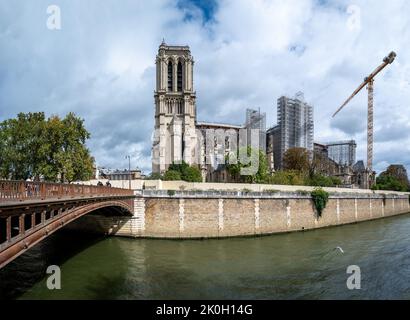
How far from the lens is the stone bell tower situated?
290 feet

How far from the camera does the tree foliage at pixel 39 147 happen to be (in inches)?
1447

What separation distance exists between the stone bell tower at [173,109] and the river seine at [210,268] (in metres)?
58.3

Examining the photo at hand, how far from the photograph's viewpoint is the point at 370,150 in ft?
325

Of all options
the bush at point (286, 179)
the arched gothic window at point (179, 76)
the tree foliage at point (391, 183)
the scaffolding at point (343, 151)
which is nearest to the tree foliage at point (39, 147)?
the bush at point (286, 179)

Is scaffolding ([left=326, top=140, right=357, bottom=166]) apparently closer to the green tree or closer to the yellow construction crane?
the yellow construction crane

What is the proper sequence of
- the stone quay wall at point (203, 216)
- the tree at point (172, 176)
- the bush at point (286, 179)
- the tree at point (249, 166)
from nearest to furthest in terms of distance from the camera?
the stone quay wall at point (203, 216)
the bush at point (286, 179)
the tree at point (249, 166)
the tree at point (172, 176)

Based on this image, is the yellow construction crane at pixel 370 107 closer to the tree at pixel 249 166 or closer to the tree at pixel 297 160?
the tree at pixel 297 160

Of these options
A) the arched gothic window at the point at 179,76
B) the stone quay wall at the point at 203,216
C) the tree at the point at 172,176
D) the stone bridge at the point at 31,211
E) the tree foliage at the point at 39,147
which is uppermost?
the arched gothic window at the point at 179,76

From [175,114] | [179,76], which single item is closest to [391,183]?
[175,114]

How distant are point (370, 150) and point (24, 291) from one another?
3967 inches

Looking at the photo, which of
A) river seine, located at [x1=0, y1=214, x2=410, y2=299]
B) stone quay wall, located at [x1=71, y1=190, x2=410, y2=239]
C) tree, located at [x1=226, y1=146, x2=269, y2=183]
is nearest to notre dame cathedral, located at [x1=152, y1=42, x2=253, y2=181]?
tree, located at [x1=226, y1=146, x2=269, y2=183]

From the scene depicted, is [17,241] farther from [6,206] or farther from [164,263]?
[164,263]

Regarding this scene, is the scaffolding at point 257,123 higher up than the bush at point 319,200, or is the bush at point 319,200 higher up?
the scaffolding at point 257,123

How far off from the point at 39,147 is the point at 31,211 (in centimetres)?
2846
